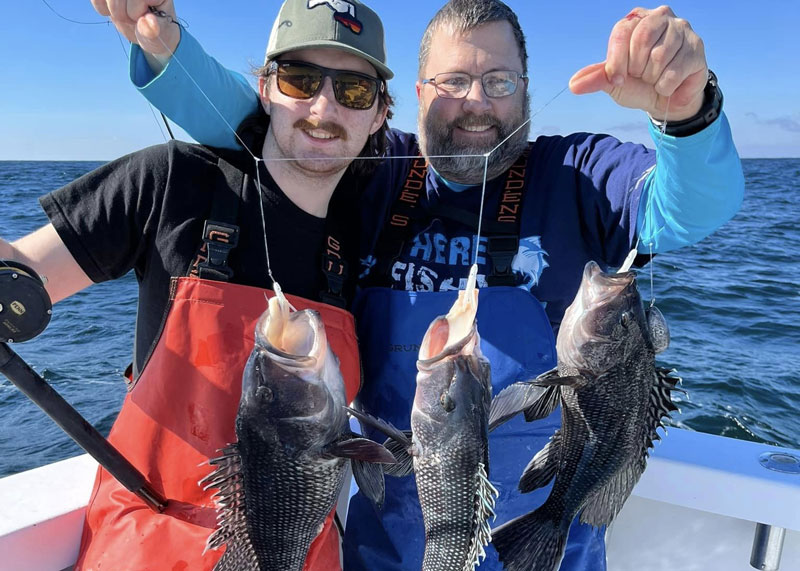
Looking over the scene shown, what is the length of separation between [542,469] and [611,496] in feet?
0.99

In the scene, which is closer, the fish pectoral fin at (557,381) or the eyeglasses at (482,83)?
the fish pectoral fin at (557,381)

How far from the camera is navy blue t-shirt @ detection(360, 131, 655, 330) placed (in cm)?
279

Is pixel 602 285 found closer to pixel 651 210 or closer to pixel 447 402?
pixel 651 210

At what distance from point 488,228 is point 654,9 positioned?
119 cm

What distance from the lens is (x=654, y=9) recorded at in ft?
6.41

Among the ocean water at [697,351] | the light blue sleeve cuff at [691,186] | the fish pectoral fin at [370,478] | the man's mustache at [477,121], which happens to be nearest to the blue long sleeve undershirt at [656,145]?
the light blue sleeve cuff at [691,186]

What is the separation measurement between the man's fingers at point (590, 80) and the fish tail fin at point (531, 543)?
5.17ft

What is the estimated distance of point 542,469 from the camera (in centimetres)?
238

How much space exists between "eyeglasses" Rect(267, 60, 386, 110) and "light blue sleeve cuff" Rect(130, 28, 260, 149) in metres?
0.27

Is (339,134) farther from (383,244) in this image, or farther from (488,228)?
(488,228)

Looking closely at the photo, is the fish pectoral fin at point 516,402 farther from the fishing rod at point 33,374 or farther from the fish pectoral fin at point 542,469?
the fishing rod at point 33,374

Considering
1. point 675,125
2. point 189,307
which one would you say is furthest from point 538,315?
point 189,307

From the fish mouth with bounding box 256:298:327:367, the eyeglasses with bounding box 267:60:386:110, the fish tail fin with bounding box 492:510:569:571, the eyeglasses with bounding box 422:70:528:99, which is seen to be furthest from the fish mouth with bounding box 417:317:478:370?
the eyeglasses with bounding box 422:70:528:99

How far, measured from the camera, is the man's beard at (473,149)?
2980mm
